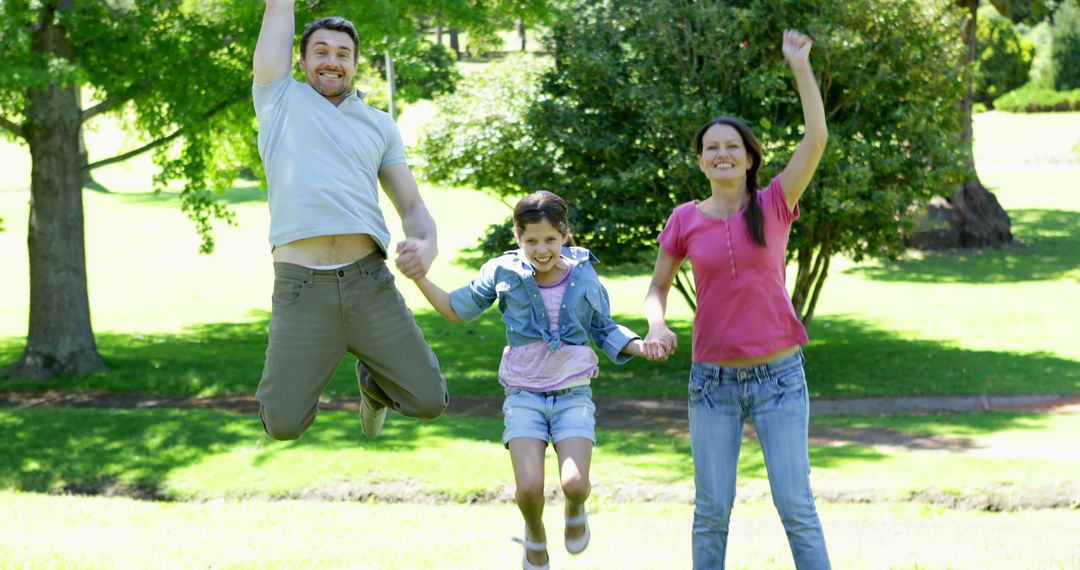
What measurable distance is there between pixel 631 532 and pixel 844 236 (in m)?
8.45

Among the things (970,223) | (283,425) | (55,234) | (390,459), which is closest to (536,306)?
(283,425)

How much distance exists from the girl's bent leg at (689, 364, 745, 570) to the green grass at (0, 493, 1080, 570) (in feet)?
5.17

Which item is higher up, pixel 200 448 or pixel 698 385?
pixel 698 385

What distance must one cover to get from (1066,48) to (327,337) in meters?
66.2

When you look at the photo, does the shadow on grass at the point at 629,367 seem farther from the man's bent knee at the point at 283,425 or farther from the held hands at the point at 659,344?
the held hands at the point at 659,344

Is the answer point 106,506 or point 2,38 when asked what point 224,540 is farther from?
point 2,38

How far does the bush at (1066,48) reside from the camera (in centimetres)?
6178

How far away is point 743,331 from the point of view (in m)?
4.89

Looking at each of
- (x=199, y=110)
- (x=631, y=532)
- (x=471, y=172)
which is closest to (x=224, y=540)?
(x=631, y=532)

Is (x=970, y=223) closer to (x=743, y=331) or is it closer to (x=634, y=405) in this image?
(x=634, y=405)

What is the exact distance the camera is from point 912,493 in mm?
10156

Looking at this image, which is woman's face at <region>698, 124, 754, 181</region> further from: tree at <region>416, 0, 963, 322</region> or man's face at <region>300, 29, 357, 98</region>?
tree at <region>416, 0, 963, 322</region>

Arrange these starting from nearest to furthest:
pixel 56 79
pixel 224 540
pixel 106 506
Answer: pixel 224 540
pixel 106 506
pixel 56 79

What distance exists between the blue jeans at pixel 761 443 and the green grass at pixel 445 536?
5.34 feet
